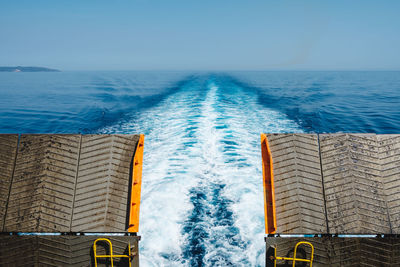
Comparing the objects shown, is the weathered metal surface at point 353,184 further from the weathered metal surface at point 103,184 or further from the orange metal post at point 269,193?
the weathered metal surface at point 103,184

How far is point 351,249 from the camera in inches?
213

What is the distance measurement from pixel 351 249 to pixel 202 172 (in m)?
6.54

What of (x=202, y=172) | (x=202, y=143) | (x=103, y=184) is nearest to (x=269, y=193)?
(x=103, y=184)

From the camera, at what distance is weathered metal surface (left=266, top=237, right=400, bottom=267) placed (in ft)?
17.6

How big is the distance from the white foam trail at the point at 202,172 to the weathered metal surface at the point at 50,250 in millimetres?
1631

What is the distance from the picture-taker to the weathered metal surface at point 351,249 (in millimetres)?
5379

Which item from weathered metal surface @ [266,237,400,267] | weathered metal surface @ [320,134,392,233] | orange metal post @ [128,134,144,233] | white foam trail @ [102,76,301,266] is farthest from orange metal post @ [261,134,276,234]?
orange metal post @ [128,134,144,233]

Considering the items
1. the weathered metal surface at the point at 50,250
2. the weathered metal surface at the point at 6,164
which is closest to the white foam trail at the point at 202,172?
the weathered metal surface at the point at 50,250

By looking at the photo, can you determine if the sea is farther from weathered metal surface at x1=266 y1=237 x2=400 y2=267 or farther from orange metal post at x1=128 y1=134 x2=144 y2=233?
orange metal post at x1=128 y1=134 x2=144 y2=233

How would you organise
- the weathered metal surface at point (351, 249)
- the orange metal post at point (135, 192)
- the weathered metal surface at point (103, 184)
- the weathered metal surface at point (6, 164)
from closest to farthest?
the weathered metal surface at point (351, 249)
the orange metal post at point (135, 192)
the weathered metal surface at point (103, 184)
the weathered metal surface at point (6, 164)

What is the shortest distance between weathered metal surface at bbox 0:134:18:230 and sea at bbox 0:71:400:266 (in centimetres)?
406

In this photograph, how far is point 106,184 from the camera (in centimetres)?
593

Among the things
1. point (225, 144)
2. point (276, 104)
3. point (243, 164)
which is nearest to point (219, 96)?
point (276, 104)

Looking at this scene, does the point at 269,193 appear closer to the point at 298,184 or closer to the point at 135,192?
the point at 298,184
